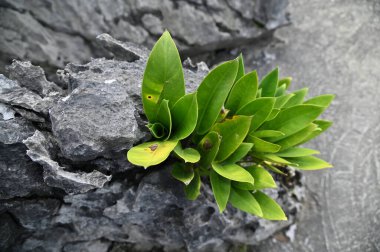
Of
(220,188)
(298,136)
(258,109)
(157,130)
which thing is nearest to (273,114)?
(258,109)

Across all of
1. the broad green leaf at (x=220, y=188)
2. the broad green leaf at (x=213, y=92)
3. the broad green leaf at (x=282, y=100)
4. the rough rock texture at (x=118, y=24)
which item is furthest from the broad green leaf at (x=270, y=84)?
the rough rock texture at (x=118, y=24)

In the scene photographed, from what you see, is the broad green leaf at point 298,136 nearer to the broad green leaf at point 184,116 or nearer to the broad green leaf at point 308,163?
the broad green leaf at point 308,163

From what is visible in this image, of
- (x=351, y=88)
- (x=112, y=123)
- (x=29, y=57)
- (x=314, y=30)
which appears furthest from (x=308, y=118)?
(x=29, y=57)

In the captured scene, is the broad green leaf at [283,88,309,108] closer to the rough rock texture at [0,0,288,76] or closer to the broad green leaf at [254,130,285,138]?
the broad green leaf at [254,130,285,138]

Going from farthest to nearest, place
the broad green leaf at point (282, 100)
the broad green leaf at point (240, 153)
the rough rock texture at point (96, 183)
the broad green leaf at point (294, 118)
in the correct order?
the broad green leaf at point (282, 100), the broad green leaf at point (294, 118), the broad green leaf at point (240, 153), the rough rock texture at point (96, 183)

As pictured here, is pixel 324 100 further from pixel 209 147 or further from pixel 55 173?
pixel 55 173

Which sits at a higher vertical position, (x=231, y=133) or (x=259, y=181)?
(x=231, y=133)

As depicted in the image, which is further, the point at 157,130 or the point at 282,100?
the point at 282,100
